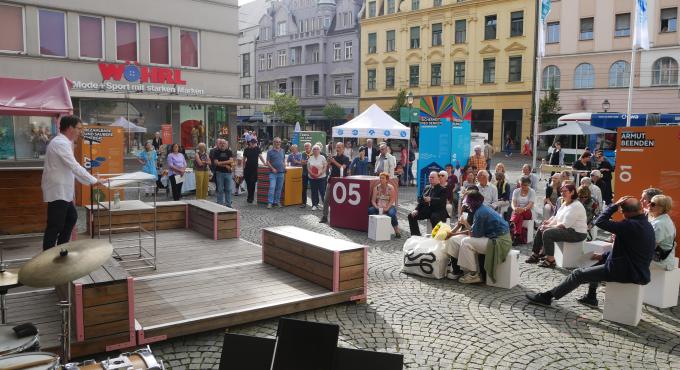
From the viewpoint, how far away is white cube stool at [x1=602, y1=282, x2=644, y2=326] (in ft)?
20.5

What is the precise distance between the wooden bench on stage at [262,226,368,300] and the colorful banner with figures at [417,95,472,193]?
8.63m

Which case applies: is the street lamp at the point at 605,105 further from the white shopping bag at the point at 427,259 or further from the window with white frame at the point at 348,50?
the white shopping bag at the point at 427,259

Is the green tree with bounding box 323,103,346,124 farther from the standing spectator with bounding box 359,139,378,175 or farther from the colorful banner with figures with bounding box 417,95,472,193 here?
the colorful banner with figures with bounding box 417,95,472,193

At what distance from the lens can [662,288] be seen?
6891 millimetres

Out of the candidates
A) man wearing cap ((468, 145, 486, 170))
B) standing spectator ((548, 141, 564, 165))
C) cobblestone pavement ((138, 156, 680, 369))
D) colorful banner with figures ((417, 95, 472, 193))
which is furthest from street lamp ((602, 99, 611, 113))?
cobblestone pavement ((138, 156, 680, 369))

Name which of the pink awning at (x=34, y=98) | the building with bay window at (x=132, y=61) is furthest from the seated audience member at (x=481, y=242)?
the building with bay window at (x=132, y=61)

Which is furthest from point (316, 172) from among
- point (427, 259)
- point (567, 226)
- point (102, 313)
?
point (102, 313)

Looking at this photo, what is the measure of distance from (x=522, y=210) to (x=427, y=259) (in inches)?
141

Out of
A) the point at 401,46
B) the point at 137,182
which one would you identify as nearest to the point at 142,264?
the point at 137,182

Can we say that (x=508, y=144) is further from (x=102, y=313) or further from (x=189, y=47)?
(x=102, y=313)

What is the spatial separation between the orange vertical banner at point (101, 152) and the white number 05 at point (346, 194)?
6643 millimetres

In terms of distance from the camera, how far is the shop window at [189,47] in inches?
909

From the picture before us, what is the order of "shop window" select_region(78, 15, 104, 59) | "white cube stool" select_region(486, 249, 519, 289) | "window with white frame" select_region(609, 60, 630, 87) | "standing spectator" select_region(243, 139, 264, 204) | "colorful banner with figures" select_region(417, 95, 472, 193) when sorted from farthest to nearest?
"window with white frame" select_region(609, 60, 630, 87) < "shop window" select_region(78, 15, 104, 59) < "colorful banner with figures" select_region(417, 95, 472, 193) < "standing spectator" select_region(243, 139, 264, 204) < "white cube stool" select_region(486, 249, 519, 289)

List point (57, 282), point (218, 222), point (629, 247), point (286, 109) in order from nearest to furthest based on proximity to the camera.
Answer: point (57, 282), point (629, 247), point (218, 222), point (286, 109)
